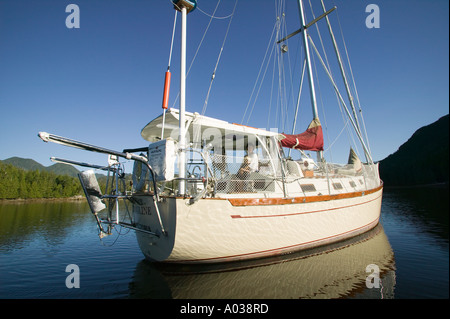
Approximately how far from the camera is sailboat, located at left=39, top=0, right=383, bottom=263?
554 centimetres

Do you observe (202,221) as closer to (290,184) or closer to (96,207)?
(96,207)

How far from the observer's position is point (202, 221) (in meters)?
5.71

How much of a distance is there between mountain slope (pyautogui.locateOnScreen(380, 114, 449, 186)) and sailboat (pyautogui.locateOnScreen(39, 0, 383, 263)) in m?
25.5

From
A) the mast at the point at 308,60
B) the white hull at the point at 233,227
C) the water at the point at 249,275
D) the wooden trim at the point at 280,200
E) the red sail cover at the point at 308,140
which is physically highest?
the mast at the point at 308,60

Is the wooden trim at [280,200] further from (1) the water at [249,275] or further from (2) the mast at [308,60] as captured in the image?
(2) the mast at [308,60]

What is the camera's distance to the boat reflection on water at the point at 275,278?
5.01 metres

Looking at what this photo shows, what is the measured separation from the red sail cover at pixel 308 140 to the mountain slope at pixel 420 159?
22.9 m

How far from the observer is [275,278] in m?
5.75

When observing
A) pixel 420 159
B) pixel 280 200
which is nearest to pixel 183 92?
pixel 280 200

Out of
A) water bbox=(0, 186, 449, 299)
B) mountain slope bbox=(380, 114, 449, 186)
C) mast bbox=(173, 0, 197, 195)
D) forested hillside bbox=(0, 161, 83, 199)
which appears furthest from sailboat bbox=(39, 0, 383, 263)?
forested hillside bbox=(0, 161, 83, 199)

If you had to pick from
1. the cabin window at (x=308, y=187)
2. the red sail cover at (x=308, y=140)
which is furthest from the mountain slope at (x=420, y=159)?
the cabin window at (x=308, y=187)

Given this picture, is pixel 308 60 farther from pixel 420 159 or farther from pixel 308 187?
pixel 420 159

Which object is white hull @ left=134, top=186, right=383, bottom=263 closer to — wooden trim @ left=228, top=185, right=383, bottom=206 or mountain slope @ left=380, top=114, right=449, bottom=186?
wooden trim @ left=228, top=185, right=383, bottom=206
